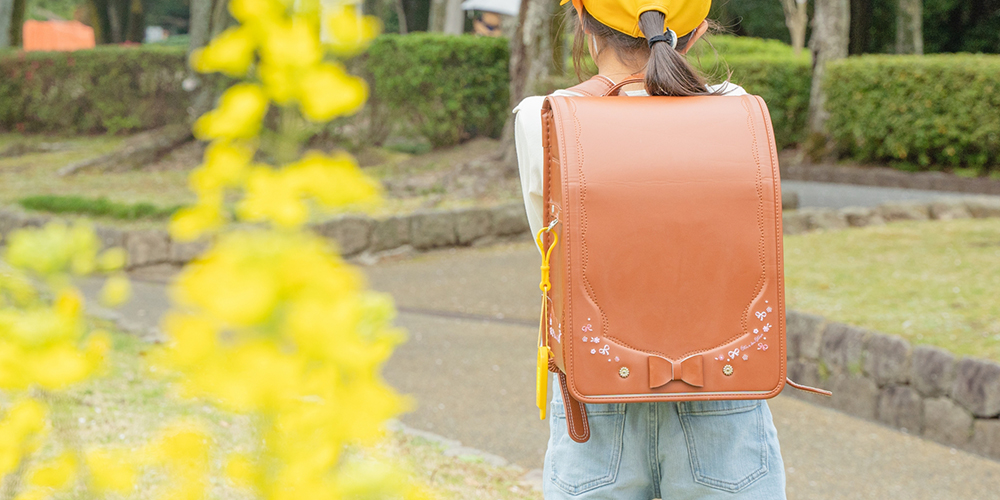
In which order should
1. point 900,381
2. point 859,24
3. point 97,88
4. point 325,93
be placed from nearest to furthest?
point 325,93 → point 900,381 → point 97,88 → point 859,24

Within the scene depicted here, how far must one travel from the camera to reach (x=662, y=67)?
1.53 m

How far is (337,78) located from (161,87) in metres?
17.6

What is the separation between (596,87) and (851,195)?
443 inches

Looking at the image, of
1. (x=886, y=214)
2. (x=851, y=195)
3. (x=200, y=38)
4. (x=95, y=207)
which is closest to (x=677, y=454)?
(x=886, y=214)

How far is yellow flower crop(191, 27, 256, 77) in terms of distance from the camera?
816 millimetres

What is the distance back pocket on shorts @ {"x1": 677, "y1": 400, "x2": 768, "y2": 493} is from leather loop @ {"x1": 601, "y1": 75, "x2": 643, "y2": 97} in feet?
1.80

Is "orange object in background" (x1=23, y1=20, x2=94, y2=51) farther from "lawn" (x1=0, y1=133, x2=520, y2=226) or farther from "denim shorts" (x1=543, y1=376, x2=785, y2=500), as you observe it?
"denim shorts" (x1=543, y1=376, x2=785, y2=500)

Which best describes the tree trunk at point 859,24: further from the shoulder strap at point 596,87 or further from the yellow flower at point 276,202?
the yellow flower at point 276,202

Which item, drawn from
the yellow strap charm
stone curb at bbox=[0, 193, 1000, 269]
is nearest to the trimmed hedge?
stone curb at bbox=[0, 193, 1000, 269]

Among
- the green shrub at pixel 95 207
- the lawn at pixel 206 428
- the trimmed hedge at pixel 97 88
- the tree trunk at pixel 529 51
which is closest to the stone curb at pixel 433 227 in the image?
the green shrub at pixel 95 207

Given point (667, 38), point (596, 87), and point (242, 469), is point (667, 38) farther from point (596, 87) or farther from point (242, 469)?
point (242, 469)

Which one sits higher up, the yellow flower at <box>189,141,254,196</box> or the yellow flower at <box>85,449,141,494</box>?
the yellow flower at <box>189,141,254,196</box>

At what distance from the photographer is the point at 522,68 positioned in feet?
38.0

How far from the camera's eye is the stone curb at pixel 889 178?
39.2 ft
